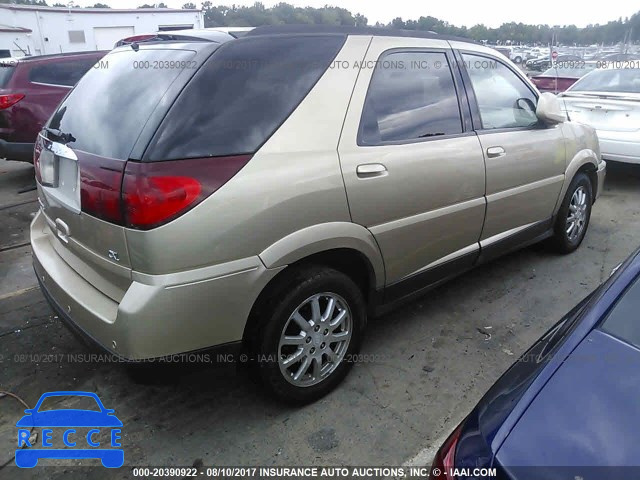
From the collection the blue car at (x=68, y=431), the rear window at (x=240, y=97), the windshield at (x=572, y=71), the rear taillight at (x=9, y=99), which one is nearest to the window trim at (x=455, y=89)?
the rear window at (x=240, y=97)

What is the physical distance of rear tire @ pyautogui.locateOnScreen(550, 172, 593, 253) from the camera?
13.7ft

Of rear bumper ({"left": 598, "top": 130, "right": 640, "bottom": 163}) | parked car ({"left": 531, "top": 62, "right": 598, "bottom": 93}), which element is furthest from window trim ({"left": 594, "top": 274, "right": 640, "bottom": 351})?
parked car ({"left": 531, "top": 62, "right": 598, "bottom": 93})

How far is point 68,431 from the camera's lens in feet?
7.98

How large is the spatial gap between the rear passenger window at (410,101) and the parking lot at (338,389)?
131cm

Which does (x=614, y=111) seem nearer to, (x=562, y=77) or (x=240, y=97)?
(x=562, y=77)

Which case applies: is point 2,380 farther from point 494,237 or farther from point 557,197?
point 557,197

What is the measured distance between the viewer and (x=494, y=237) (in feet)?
11.4

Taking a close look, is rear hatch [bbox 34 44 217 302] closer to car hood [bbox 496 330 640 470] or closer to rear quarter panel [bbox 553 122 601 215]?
car hood [bbox 496 330 640 470]

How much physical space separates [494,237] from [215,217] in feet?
7.35

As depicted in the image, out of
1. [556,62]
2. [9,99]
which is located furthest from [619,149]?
[9,99]

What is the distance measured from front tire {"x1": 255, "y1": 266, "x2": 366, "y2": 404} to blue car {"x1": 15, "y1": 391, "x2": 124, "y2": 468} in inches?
31.7

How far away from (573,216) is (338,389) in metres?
2.88

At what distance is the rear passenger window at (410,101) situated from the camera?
2.61 m

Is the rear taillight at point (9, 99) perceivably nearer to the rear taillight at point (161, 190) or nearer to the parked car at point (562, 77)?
the rear taillight at point (161, 190)
